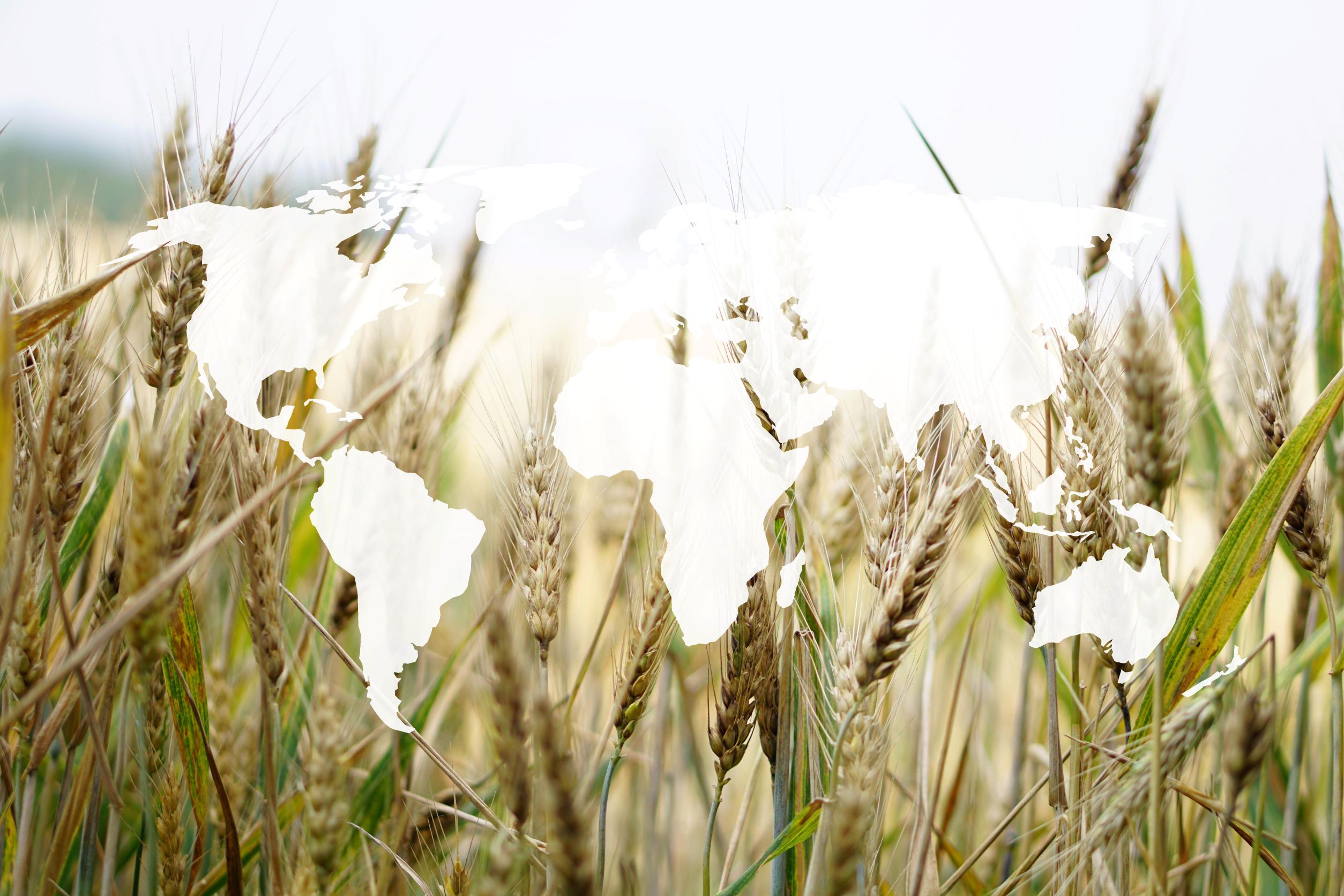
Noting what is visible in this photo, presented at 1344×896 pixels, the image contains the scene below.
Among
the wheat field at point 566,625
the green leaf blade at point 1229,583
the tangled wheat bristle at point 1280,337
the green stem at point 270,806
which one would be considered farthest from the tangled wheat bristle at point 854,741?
the tangled wheat bristle at point 1280,337

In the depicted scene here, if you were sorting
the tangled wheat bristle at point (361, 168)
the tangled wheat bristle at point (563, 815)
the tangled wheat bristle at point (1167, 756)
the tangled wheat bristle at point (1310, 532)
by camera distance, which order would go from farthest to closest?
the tangled wheat bristle at point (361, 168) < the tangled wheat bristle at point (1310, 532) < the tangled wheat bristle at point (1167, 756) < the tangled wheat bristle at point (563, 815)

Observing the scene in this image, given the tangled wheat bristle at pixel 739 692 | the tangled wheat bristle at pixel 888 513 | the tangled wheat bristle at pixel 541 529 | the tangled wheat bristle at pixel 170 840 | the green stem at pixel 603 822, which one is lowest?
the tangled wheat bristle at pixel 170 840

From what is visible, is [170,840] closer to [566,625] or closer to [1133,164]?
[566,625]

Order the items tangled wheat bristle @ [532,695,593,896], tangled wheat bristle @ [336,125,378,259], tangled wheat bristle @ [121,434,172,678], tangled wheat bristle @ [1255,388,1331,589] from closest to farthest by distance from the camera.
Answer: tangled wheat bristle @ [532,695,593,896]
tangled wheat bristle @ [121,434,172,678]
tangled wheat bristle @ [1255,388,1331,589]
tangled wheat bristle @ [336,125,378,259]

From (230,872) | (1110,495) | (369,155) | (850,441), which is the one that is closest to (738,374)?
(850,441)

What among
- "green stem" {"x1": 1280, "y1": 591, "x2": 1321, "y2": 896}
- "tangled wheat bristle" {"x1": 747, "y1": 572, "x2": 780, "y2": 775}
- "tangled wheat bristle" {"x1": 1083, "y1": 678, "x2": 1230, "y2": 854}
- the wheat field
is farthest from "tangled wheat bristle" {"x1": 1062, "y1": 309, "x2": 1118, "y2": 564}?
"green stem" {"x1": 1280, "y1": 591, "x2": 1321, "y2": 896}

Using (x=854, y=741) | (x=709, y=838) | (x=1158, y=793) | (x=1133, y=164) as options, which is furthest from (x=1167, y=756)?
(x=1133, y=164)

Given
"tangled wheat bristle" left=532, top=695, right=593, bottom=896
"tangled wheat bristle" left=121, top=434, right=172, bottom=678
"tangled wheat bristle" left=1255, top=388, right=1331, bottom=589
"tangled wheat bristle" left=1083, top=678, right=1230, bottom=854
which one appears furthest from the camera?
"tangled wheat bristle" left=1255, top=388, right=1331, bottom=589

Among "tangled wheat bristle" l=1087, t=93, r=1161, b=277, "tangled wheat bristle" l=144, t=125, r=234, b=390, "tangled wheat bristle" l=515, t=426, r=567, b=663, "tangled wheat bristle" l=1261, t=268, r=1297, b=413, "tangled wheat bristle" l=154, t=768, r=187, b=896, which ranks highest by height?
"tangled wheat bristle" l=1087, t=93, r=1161, b=277

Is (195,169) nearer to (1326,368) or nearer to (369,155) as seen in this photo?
(369,155)

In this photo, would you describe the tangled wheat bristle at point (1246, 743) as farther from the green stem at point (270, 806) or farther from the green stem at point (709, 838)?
the green stem at point (270, 806)

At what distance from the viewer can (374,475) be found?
69cm

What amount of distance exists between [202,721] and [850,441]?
1.96 ft

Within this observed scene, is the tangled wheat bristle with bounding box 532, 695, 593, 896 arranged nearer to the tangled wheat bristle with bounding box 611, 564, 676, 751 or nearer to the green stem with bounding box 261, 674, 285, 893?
the tangled wheat bristle with bounding box 611, 564, 676, 751
